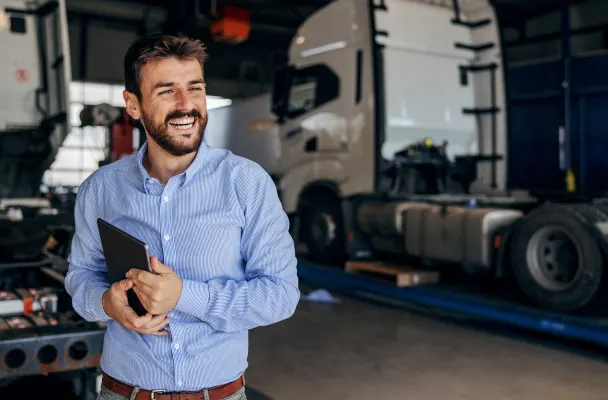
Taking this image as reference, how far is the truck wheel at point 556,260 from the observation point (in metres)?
4.57

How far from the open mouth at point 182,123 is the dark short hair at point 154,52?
0.12 metres

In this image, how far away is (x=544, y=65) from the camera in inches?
469

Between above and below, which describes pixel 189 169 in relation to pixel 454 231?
above

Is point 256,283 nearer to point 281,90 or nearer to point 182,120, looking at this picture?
point 182,120

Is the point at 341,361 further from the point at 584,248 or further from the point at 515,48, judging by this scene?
the point at 515,48

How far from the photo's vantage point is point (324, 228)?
7277 mm

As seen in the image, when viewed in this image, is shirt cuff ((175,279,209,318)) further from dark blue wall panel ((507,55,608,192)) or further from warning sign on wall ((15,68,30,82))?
dark blue wall panel ((507,55,608,192))

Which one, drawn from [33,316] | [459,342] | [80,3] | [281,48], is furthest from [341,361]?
[281,48]

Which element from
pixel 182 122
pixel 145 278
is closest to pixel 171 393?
pixel 145 278

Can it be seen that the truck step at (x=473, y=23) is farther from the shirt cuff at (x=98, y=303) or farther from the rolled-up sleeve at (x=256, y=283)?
the shirt cuff at (x=98, y=303)

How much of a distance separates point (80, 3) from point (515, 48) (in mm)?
9700

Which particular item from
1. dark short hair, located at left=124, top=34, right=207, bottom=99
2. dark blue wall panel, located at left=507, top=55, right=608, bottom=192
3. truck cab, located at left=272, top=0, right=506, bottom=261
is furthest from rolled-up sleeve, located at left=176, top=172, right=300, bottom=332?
dark blue wall panel, located at left=507, top=55, right=608, bottom=192

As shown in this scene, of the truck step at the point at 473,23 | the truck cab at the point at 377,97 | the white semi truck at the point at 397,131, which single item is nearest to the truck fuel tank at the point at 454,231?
the white semi truck at the point at 397,131

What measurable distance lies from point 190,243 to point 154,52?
43 centimetres
